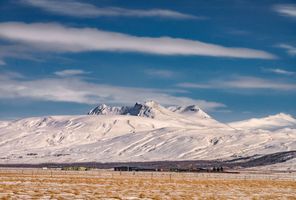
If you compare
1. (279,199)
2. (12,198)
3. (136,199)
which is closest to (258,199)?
(279,199)

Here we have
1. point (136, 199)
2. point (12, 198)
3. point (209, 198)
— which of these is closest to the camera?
point (12, 198)

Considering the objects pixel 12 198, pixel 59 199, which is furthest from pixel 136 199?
pixel 12 198

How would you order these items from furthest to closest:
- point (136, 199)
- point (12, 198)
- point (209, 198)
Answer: point (209, 198)
point (136, 199)
point (12, 198)

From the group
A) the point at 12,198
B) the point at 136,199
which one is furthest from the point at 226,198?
the point at 12,198

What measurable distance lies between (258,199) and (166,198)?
8.69 meters

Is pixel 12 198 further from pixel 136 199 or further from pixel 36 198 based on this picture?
pixel 136 199

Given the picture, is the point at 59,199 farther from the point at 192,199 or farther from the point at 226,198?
the point at 226,198

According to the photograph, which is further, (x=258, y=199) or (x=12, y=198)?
(x=258, y=199)

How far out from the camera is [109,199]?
159 ft

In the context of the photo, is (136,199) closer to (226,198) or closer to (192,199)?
(192,199)

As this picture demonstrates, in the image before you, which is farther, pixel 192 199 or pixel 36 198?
pixel 192 199

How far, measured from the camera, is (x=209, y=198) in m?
54.1

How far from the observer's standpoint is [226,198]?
178 feet

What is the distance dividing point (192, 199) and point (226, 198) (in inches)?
152
